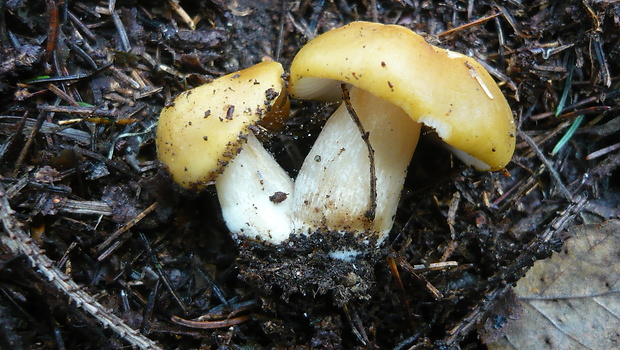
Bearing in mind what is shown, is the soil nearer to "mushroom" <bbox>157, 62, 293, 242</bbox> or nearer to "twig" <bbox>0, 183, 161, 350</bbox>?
"twig" <bbox>0, 183, 161, 350</bbox>

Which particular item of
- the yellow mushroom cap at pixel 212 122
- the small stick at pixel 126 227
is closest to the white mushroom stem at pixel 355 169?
the yellow mushroom cap at pixel 212 122

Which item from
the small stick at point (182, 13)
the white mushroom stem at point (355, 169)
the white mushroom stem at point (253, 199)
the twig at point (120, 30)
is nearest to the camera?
the white mushroom stem at point (355, 169)

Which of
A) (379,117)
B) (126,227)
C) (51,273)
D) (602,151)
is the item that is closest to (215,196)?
(126,227)

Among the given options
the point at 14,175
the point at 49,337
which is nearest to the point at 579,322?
the point at 49,337

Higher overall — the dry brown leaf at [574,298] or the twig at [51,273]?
the twig at [51,273]

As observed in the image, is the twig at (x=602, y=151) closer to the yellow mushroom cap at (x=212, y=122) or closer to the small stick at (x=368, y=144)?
the small stick at (x=368, y=144)
